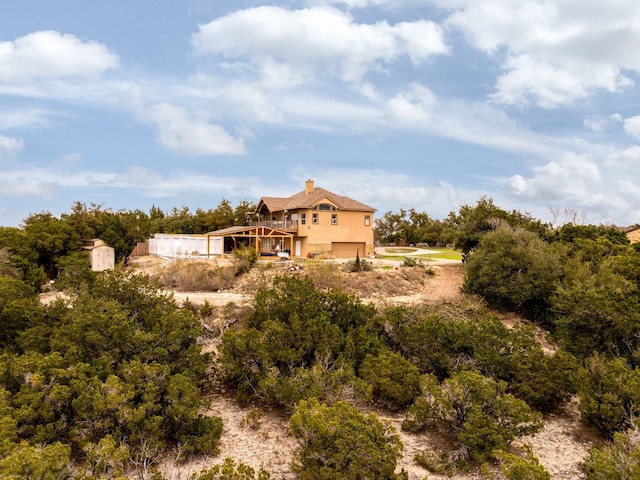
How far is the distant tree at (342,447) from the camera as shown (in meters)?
8.99

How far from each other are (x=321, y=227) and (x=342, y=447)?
29.4 meters

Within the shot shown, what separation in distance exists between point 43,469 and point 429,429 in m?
9.25

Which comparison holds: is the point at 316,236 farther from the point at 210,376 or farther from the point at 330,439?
the point at 330,439

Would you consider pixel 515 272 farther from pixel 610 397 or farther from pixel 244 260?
pixel 244 260

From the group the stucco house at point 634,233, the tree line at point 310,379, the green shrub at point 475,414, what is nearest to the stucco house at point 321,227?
the tree line at point 310,379

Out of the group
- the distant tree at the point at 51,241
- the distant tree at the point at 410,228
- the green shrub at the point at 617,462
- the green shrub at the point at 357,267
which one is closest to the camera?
the green shrub at the point at 617,462

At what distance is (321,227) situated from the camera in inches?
1501

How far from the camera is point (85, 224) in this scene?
35.8 metres

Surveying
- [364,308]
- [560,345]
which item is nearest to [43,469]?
[364,308]

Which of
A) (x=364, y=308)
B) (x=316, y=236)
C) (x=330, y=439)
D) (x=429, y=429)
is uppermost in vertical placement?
(x=316, y=236)

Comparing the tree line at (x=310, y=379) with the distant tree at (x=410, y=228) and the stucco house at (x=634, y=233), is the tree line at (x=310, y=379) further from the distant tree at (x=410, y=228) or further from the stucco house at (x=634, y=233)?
the distant tree at (x=410, y=228)

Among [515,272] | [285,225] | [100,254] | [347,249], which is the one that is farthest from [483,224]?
[100,254]

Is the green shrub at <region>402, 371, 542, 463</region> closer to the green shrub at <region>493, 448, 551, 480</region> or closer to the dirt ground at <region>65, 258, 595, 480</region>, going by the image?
the dirt ground at <region>65, 258, 595, 480</region>

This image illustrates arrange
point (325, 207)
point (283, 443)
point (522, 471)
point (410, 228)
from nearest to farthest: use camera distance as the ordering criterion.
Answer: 1. point (522, 471)
2. point (283, 443)
3. point (325, 207)
4. point (410, 228)
